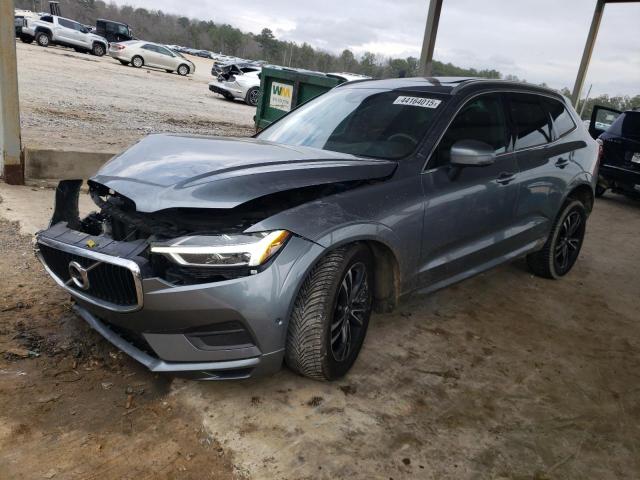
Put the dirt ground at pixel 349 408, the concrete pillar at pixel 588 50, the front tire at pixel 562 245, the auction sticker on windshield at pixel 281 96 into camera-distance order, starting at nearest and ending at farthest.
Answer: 1. the dirt ground at pixel 349 408
2. the front tire at pixel 562 245
3. the auction sticker on windshield at pixel 281 96
4. the concrete pillar at pixel 588 50

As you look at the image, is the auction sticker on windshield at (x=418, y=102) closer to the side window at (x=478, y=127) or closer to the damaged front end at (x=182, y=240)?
the side window at (x=478, y=127)

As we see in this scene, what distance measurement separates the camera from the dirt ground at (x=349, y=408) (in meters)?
2.35

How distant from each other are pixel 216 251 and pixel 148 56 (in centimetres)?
3015

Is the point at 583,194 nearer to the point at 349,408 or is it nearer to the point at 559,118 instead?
the point at 559,118

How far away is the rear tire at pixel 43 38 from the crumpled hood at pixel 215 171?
32932 mm

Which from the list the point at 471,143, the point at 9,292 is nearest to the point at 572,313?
the point at 471,143

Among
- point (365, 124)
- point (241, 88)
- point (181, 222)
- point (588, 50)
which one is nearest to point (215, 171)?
point (181, 222)

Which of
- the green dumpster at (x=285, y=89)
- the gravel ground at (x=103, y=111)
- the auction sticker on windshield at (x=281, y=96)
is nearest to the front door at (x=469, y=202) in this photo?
the green dumpster at (x=285, y=89)

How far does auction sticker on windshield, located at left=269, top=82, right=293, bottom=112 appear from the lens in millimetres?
7967

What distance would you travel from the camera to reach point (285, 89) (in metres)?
8.04

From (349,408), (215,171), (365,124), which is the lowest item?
(349,408)

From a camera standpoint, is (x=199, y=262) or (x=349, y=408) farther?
(x=349, y=408)

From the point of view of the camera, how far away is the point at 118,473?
7.23ft

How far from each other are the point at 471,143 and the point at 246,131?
888 cm
